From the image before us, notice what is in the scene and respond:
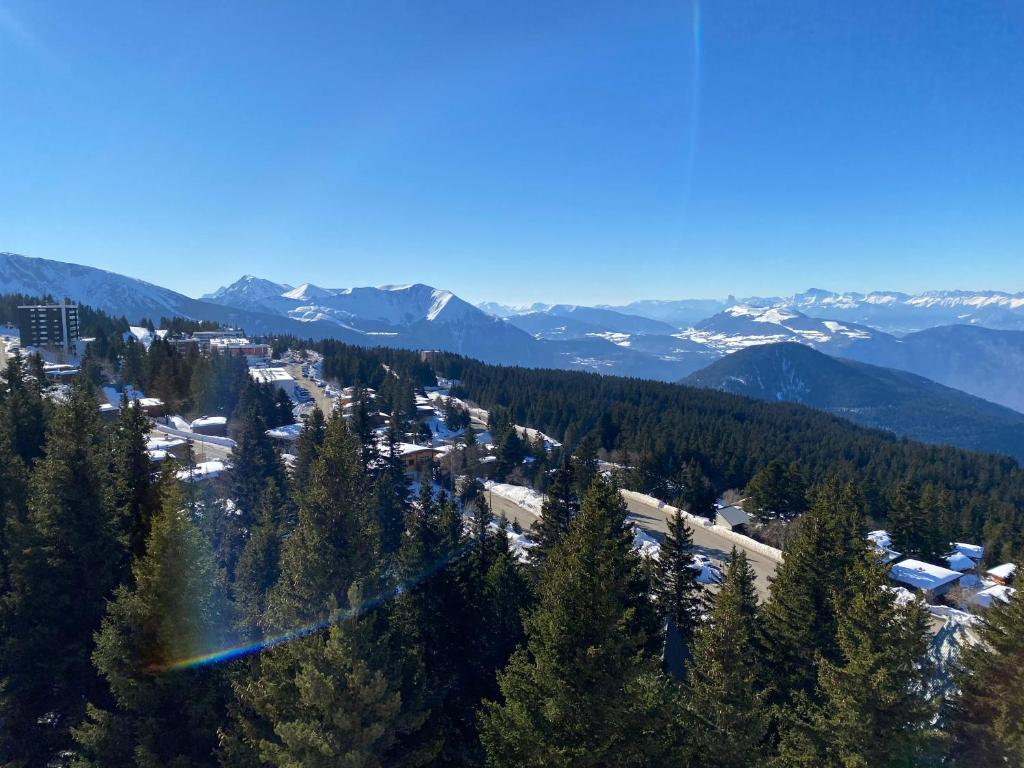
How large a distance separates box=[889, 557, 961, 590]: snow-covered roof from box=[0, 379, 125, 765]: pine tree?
46.8 metres

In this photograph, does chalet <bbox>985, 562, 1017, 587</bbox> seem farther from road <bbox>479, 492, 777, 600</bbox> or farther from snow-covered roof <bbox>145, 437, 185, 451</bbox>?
snow-covered roof <bbox>145, 437, 185, 451</bbox>

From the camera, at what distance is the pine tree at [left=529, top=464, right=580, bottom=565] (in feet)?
107

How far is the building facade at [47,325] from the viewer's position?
80562 millimetres

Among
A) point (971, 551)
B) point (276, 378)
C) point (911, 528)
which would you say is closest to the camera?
point (911, 528)

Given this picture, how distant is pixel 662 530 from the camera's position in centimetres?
4912

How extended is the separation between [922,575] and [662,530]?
61.6 feet

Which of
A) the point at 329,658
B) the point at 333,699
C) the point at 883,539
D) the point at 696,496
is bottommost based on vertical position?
the point at 883,539

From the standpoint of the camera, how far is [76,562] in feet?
51.7

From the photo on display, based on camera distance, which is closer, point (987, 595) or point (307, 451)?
point (307, 451)

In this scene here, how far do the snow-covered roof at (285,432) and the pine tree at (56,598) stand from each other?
117ft

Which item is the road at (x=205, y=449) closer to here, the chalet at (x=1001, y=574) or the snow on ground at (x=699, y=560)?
the snow on ground at (x=699, y=560)

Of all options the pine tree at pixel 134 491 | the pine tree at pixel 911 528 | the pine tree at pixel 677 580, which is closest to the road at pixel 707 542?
the pine tree at pixel 677 580

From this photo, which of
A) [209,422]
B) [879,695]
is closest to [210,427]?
[209,422]

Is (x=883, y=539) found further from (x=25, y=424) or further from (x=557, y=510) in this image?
(x=25, y=424)
